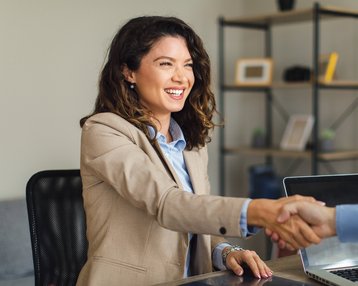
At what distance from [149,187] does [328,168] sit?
110 inches

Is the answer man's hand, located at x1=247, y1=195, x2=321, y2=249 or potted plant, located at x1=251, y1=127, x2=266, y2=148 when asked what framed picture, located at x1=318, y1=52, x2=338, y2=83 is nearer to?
potted plant, located at x1=251, y1=127, x2=266, y2=148

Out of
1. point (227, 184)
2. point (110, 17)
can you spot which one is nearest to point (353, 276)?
point (110, 17)

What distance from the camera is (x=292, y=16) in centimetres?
400

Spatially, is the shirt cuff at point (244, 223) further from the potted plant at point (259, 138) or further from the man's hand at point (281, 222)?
the potted plant at point (259, 138)

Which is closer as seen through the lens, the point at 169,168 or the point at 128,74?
the point at 169,168

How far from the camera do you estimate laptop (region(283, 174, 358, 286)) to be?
1.74m

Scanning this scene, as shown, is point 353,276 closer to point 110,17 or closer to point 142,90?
point 142,90

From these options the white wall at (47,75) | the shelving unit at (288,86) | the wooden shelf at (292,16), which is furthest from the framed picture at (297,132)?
the white wall at (47,75)

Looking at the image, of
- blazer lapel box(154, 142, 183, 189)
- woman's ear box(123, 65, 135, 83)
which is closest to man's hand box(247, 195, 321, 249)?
blazer lapel box(154, 142, 183, 189)

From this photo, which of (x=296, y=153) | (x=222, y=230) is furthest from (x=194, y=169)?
(x=296, y=153)

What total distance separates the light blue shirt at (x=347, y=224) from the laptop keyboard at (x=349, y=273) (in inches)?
7.8

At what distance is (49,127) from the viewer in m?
Answer: 3.59

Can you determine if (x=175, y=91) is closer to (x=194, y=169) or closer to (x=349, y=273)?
(x=194, y=169)

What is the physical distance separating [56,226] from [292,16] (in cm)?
228
